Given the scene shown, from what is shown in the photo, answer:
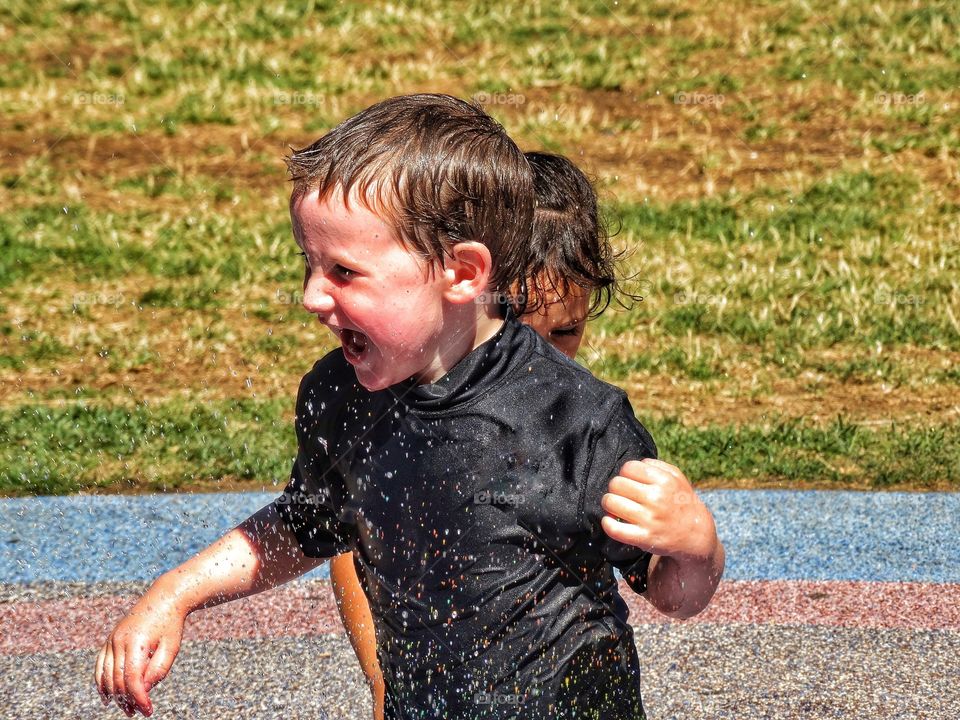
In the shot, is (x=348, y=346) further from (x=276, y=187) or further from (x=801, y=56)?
(x=801, y=56)

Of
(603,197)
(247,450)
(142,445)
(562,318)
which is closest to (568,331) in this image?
(562,318)

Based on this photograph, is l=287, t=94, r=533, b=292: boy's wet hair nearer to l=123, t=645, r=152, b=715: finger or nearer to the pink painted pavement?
l=123, t=645, r=152, b=715: finger

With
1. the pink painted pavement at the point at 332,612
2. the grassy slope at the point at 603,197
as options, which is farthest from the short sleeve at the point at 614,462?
the grassy slope at the point at 603,197

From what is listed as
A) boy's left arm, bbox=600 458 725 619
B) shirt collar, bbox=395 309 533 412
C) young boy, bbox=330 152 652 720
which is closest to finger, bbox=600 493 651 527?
boy's left arm, bbox=600 458 725 619

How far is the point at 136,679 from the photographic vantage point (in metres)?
2.04

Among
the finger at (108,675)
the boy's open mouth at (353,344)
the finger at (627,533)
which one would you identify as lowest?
the finger at (108,675)

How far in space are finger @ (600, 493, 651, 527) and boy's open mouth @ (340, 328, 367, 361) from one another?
0.45 meters

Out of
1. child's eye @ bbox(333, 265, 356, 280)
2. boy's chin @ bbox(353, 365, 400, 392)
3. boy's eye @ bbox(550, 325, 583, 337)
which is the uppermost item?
child's eye @ bbox(333, 265, 356, 280)

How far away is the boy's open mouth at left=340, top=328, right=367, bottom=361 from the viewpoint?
6.44 feet

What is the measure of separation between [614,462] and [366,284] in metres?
0.46

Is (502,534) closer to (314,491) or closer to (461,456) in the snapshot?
(461,456)

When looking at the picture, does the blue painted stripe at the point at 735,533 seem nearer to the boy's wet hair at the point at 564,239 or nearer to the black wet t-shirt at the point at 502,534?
the boy's wet hair at the point at 564,239

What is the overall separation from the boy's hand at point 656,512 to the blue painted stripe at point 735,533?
2.28 meters

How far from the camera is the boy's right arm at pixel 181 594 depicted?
6.75ft
